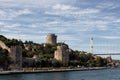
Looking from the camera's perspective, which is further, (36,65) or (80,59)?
(80,59)

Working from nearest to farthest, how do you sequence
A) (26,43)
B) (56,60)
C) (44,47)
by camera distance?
(56,60) → (44,47) → (26,43)

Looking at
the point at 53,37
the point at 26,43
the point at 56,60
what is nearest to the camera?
the point at 56,60

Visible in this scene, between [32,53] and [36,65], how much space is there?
15.7m

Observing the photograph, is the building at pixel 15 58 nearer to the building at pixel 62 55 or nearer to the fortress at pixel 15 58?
the fortress at pixel 15 58

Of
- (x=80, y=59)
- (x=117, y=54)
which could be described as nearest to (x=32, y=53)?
(x=80, y=59)

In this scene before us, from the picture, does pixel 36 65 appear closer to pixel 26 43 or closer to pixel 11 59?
pixel 11 59

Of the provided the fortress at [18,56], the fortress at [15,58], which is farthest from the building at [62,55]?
the fortress at [15,58]

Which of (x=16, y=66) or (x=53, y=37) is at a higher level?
(x=53, y=37)

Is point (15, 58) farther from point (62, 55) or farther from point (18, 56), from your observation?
point (62, 55)

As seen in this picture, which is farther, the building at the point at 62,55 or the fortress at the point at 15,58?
the building at the point at 62,55

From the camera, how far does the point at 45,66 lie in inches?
4515

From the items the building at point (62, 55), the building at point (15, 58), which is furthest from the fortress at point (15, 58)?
the building at point (62, 55)

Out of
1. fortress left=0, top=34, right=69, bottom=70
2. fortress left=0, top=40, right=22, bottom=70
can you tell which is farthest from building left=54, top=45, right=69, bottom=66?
fortress left=0, top=40, right=22, bottom=70

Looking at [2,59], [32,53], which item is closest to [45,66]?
[32,53]
